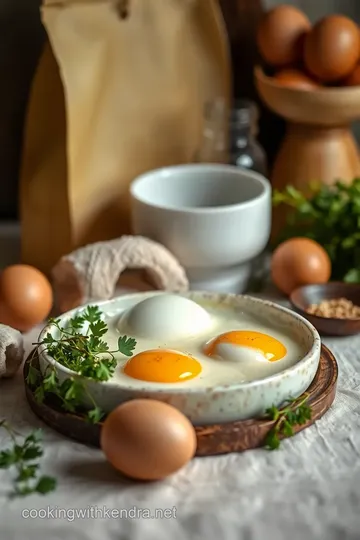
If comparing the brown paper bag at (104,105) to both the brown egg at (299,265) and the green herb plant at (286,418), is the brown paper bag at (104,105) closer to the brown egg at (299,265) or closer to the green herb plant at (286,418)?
the brown egg at (299,265)

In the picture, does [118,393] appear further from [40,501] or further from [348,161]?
[348,161]

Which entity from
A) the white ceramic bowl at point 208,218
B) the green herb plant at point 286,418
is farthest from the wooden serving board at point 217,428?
the white ceramic bowl at point 208,218

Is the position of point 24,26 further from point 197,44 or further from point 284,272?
point 284,272

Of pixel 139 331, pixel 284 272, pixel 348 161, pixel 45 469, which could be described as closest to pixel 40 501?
pixel 45 469

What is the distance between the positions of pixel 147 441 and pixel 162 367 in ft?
0.34

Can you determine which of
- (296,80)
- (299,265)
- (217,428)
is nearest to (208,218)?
(299,265)

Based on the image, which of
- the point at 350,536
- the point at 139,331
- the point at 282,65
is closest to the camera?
the point at 350,536

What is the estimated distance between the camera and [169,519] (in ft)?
2.17

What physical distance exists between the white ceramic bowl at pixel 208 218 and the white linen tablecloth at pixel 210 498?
0.31 metres

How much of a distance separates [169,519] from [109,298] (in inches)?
13.4

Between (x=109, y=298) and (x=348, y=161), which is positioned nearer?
(x=109, y=298)

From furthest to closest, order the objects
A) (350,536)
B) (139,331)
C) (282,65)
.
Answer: (282,65) < (139,331) < (350,536)

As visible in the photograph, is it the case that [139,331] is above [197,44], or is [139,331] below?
below

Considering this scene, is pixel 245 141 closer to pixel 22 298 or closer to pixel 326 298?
pixel 326 298
